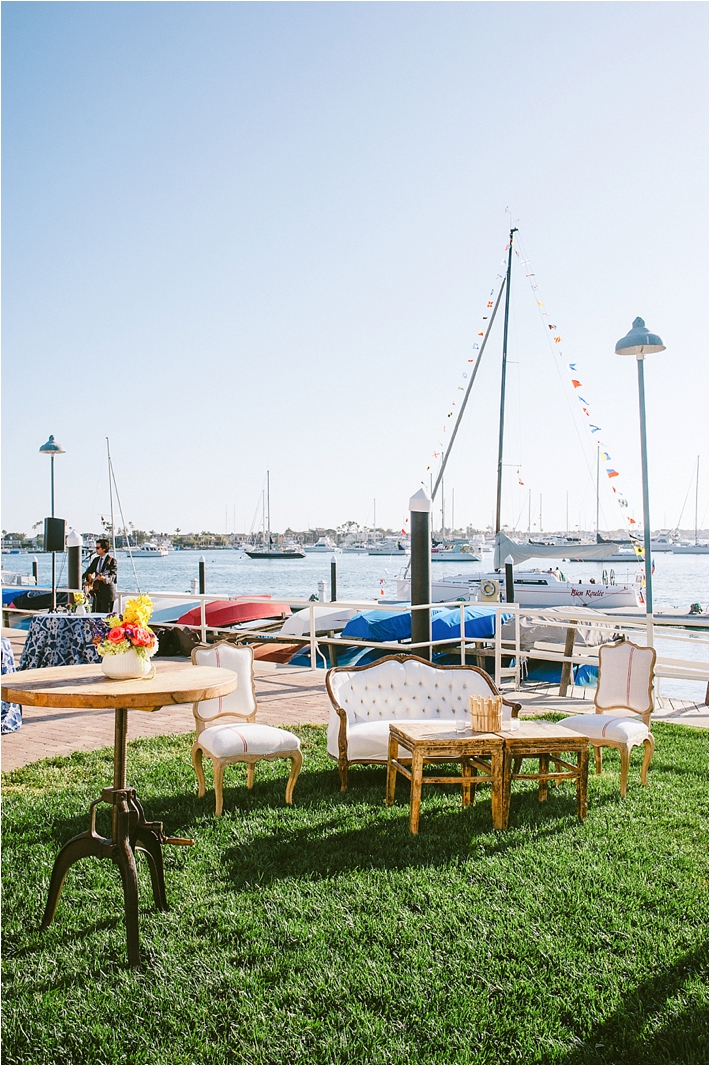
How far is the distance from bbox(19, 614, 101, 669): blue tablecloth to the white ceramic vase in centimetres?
625

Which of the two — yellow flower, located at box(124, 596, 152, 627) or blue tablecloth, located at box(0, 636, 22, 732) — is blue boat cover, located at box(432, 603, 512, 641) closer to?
blue tablecloth, located at box(0, 636, 22, 732)

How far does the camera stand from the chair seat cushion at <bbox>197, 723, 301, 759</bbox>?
4566mm

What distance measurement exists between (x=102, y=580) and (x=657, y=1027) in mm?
9777

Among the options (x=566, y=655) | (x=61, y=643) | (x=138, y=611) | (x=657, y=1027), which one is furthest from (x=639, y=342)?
(x=61, y=643)

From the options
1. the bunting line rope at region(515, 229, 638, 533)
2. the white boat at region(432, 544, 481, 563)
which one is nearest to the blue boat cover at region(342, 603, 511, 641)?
the bunting line rope at region(515, 229, 638, 533)

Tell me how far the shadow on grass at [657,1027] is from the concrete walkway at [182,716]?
429cm

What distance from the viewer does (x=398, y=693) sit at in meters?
5.49

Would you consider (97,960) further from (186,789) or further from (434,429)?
(434,429)

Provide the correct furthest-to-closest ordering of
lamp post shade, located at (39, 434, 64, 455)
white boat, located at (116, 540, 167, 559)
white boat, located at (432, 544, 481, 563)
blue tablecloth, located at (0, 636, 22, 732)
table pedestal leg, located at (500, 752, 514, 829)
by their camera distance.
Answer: white boat, located at (116, 540, 167, 559)
white boat, located at (432, 544, 481, 563)
lamp post shade, located at (39, 434, 64, 455)
blue tablecloth, located at (0, 636, 22, 732)
table pedestal leg, located at (500, 752, 514, 829)

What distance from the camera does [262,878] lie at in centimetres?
351

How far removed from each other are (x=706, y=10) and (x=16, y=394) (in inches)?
300

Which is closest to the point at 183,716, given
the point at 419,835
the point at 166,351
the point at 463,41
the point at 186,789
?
the point at 186,789

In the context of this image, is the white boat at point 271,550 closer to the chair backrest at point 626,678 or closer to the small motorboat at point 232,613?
the small motorboat at point 232,613

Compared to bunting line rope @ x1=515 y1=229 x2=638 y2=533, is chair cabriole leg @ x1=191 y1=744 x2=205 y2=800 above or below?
below
